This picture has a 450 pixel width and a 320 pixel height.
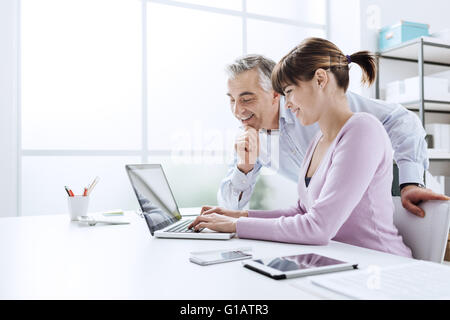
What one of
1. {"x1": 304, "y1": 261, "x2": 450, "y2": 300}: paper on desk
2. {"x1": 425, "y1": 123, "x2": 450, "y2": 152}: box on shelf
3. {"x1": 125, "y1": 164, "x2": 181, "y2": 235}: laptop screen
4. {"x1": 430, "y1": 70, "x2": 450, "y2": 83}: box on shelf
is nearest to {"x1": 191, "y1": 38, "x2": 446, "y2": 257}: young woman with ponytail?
{"x1": 125, "y1": 164, "x2": 181, "y2": 235}: laptop screen

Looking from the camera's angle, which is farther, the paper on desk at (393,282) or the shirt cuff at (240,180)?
the shirt cuff at (240,180)

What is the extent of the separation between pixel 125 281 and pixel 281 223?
443 millimetres

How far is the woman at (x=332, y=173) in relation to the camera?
964 mm

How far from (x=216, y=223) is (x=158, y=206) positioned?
0.79 feet

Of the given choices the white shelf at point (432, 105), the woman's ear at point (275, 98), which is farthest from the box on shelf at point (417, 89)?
the woman's ear at point (275, 98)

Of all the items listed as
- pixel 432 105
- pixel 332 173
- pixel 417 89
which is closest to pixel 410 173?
pixel 332 173

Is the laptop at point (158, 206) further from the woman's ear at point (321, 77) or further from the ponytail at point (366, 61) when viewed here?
the ponytail at point (366, 61)

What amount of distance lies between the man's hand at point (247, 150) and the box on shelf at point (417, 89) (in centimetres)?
225

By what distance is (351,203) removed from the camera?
0.96 m

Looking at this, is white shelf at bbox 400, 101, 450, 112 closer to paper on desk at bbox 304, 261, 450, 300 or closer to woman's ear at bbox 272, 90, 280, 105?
woman's ear at bbox 272, 90, 280, 105

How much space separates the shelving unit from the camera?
10.7 feet
